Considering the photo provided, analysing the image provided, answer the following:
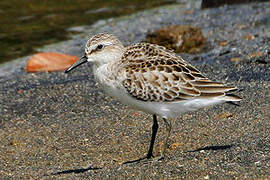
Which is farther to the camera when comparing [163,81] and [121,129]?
[121,129]

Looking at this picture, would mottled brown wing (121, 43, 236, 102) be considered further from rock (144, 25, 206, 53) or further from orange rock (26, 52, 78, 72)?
orange rock (26, 52, 78, 72)

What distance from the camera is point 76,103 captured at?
914cm

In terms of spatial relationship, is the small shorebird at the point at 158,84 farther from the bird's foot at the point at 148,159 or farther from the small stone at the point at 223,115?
the small stone at the point at 223,115

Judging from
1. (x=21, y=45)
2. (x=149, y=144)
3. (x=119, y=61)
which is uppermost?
(x=119, y=61)

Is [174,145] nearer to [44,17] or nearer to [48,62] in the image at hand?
[48,62]

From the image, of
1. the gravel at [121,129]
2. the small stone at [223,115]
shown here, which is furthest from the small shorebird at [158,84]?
the small stone at [223,115]

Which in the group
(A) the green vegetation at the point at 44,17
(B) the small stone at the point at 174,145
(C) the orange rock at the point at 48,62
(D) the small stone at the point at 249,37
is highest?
(B) the small stone at the point at 174,145

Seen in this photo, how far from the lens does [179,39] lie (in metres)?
11.6

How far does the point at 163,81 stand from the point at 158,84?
7cm

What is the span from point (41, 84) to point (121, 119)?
2.71 m

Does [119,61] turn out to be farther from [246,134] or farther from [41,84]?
[41,84]

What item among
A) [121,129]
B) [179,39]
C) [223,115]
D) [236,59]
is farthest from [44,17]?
[223,115]

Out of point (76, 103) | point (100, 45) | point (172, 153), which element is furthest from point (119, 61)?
point (76, 103)

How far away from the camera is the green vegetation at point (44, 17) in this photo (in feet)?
45.2
